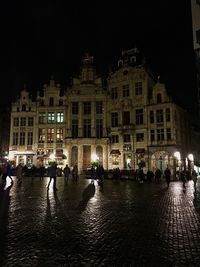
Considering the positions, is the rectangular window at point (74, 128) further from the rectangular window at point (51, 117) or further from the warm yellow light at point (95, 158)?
the warm yellow light at point (95, 158)

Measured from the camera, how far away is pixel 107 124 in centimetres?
4725

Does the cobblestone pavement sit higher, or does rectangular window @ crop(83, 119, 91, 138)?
rectangular window @ crop(83, 119, 91, 138)

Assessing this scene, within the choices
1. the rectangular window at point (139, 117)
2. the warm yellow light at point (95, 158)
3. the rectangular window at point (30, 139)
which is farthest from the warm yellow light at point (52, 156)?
the rectangular window at point (139, 117)

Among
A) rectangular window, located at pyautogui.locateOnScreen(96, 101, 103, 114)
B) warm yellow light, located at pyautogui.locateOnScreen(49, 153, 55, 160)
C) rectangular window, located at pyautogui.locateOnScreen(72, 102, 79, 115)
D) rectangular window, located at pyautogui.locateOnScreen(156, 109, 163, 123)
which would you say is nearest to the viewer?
rectangular window, located at pyautogui.locateOnScreen(156, 109, 163, 123)

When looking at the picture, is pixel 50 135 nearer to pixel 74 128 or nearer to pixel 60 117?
pixel 60 117

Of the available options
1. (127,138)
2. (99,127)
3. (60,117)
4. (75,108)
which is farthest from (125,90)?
(60,117)

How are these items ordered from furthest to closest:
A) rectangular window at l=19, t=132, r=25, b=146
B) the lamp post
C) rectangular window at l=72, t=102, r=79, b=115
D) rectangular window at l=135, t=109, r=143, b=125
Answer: rectangular window at l=19, t=132, r=25, b=146 → rectangular window at l=72, t=102, r=79, b=115 → rectangular window at l=135, t=109, r=143, b=125 → the lamp post

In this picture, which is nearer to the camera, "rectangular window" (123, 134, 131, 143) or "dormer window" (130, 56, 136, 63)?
"rectangular window" (123, 134, 131, 143)

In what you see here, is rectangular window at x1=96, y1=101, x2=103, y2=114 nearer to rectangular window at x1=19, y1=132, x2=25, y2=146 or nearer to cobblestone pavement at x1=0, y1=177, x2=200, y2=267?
rectangular window at x1=19, y1=132, x2=25, y2=146

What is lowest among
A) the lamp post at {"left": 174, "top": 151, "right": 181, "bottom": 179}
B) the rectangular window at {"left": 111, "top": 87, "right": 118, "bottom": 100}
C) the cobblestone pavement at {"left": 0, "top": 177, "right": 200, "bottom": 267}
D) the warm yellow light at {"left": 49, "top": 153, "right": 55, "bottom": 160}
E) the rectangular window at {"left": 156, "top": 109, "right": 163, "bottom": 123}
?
the cobblestone pavement at {"left": 0, "top": 177, "right": 200, "bottom": 267}

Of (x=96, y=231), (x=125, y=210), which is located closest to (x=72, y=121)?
(x=125, y=210)

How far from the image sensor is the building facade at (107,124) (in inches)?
1688

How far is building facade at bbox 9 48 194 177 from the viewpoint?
4288 cm

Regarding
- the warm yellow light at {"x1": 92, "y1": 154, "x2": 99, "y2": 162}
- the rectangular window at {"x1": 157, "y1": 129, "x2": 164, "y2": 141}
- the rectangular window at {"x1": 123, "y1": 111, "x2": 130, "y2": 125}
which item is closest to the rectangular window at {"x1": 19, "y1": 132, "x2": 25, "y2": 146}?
the warm yellow light at {"x1": 92, "y1": 154, "x2": 99, "y2": 162}
